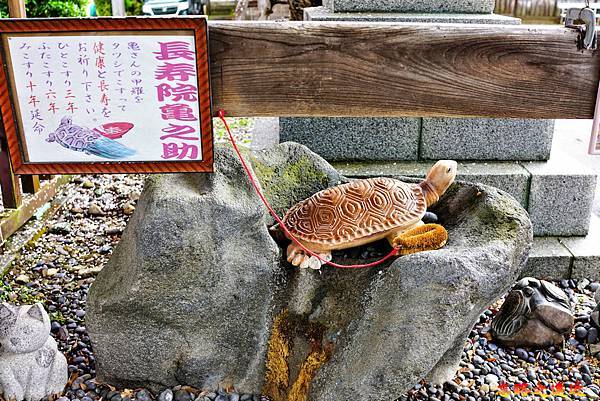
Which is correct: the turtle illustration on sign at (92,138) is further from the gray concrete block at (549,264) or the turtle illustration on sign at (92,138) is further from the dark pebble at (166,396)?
the gray concrete block at (549,264)

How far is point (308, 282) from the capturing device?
2.71m

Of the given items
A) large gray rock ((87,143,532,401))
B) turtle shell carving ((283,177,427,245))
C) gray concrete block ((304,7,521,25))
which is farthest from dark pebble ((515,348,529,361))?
gray concrete block ((304,7,521,25))

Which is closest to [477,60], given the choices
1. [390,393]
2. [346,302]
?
[346,302]

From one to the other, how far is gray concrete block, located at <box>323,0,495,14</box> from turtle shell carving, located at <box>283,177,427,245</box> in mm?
2110

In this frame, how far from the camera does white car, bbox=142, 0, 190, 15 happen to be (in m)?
13.4

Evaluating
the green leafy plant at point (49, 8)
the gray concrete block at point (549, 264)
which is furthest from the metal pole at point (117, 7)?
the gray concrete block at point (549, 264)

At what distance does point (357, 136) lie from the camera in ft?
14.1

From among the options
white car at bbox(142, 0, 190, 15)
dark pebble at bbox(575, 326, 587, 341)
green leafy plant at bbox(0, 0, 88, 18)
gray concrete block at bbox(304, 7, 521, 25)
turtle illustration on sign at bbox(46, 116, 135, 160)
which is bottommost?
dark pebble at bbox(575, 326, 587, 341)

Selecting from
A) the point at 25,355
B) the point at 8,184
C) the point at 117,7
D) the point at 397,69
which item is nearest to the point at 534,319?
the point at 397,69

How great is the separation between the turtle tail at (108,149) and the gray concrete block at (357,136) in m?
2.10

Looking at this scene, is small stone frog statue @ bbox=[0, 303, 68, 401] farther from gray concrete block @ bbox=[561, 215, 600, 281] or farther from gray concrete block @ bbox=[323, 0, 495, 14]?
gray concrete block @ bbox=[561, 215, 600, 281]

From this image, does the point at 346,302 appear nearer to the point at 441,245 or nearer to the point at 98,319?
the point at 441,245

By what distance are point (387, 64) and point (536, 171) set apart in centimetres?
224

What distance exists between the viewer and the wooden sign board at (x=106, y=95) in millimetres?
→ 2133
